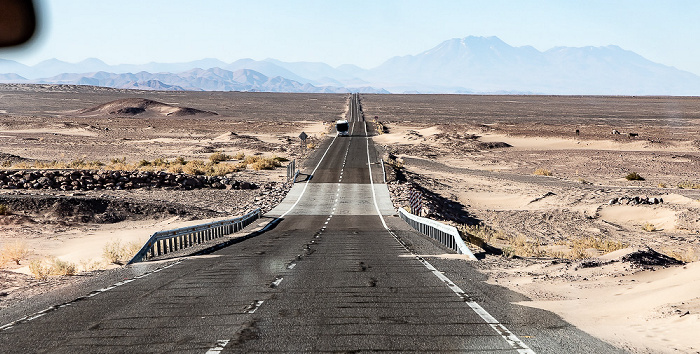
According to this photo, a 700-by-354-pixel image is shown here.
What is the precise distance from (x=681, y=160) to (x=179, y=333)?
215ft

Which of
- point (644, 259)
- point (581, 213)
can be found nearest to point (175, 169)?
point (581, 213)

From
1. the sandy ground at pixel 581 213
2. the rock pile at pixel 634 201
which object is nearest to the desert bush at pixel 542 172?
the sandy ground at pixel 581 213

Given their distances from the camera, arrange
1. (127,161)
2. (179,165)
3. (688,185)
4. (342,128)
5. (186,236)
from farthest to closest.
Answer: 1. (342,128)
2. (127,161)
3. (179,165)
4. (688,185)
5. (186,236)

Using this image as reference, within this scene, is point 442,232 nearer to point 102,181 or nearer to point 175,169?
point 102,181

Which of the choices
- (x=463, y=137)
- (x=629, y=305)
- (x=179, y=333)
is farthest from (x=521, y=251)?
(x=463, y=137)

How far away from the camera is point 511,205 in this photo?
38.2m

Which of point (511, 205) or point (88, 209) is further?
point (511, 205)

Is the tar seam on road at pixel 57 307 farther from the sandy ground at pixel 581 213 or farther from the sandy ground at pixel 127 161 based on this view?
the sandy ground at pixel 581 213

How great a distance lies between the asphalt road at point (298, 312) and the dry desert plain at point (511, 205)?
93 centimetres

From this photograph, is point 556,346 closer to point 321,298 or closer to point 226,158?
point 321,298

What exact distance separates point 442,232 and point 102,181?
2626 centimetres

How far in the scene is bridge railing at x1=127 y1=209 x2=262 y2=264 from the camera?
664 inches

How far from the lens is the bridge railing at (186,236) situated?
1686 centimetres

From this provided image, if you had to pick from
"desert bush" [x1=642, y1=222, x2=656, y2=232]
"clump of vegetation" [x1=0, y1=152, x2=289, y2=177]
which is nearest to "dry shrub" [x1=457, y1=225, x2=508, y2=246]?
"desert bush" [x1=642, y1=222, x2=656, y2=232]
